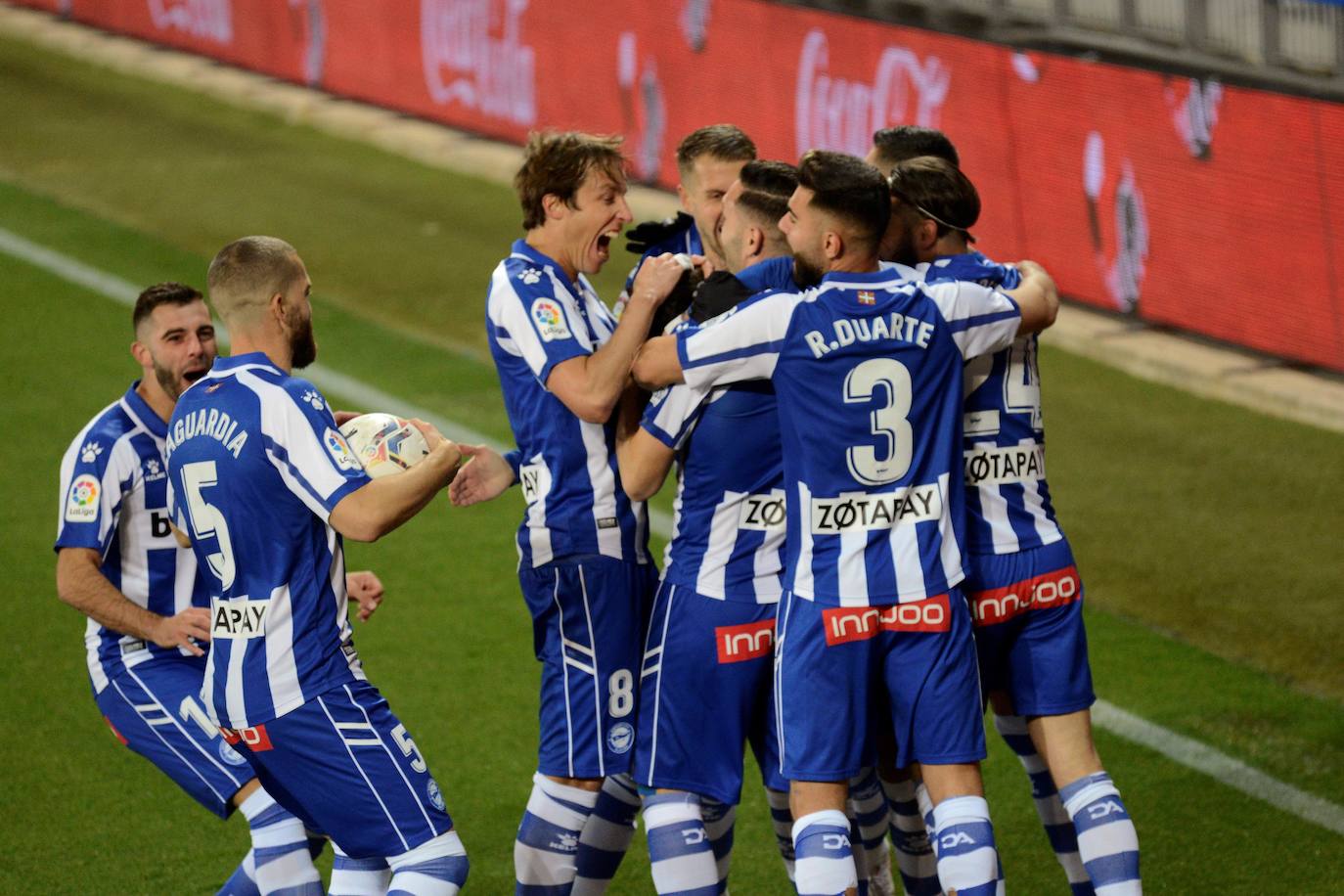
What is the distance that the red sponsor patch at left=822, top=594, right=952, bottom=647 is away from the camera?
509cm

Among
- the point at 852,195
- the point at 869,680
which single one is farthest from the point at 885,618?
the point at 852,195

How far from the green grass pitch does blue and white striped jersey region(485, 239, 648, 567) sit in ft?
4.73

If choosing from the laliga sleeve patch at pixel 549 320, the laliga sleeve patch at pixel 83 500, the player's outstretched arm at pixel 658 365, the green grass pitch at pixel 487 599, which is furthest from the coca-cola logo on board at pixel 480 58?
the player's outstretched arm at pixel 658 365

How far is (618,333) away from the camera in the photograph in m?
5.34

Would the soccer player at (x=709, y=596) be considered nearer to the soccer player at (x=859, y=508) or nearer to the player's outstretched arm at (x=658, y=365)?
the player's outstretched arm at (x=658, y=365)

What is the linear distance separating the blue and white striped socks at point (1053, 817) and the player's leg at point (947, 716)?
71 centimetres

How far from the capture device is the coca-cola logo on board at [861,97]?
13938mm

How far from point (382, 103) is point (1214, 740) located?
15.5m

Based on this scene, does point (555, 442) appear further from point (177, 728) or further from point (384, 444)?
point (177, 728)

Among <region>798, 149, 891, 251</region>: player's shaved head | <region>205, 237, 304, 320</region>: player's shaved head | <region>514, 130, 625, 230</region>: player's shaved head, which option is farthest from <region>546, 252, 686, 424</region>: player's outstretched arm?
<region>205, 237, 304, 320</region>: player's shaved head

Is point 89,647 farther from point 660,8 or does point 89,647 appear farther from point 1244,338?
point 660,8

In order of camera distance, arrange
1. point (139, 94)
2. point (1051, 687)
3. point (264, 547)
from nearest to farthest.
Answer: point (264, 547) → point (1051, 687) → point (139, 94)

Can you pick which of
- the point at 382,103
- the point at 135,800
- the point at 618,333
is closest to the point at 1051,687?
the point at 618,333

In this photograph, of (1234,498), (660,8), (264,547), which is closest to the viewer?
(264,547)
